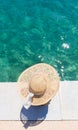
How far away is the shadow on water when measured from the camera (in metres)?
9.25

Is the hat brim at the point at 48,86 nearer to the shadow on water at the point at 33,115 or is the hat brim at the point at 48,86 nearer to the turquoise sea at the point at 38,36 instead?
the shadow on water at the point at 33,115

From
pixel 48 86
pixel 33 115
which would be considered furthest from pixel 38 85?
pixel 33 115

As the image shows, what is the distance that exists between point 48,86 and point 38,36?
3016 mm

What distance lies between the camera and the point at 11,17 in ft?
40.8

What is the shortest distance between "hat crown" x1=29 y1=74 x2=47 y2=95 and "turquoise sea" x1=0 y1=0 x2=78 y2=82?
64.1 inches

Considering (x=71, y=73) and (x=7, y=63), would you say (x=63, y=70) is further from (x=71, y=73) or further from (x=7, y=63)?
(x=7, y=63)

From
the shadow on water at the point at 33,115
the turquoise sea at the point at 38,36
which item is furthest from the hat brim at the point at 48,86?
the turquoise sea at the point at 38,36

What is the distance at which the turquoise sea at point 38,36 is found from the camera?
36.0 ft

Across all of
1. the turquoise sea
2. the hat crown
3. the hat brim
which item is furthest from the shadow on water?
the turquoise sea

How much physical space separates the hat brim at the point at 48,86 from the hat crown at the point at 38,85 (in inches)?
5.5

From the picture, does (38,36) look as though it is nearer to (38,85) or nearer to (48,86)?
(48,86)

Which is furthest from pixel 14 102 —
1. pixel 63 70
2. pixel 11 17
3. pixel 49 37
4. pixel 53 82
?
pixel 11 17

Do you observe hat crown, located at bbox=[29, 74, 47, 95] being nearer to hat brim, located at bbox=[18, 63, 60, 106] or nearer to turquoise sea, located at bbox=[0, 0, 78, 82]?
hat brim, located at bbox=[18, 63, 60, 106]

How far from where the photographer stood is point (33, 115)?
30.8 ft
